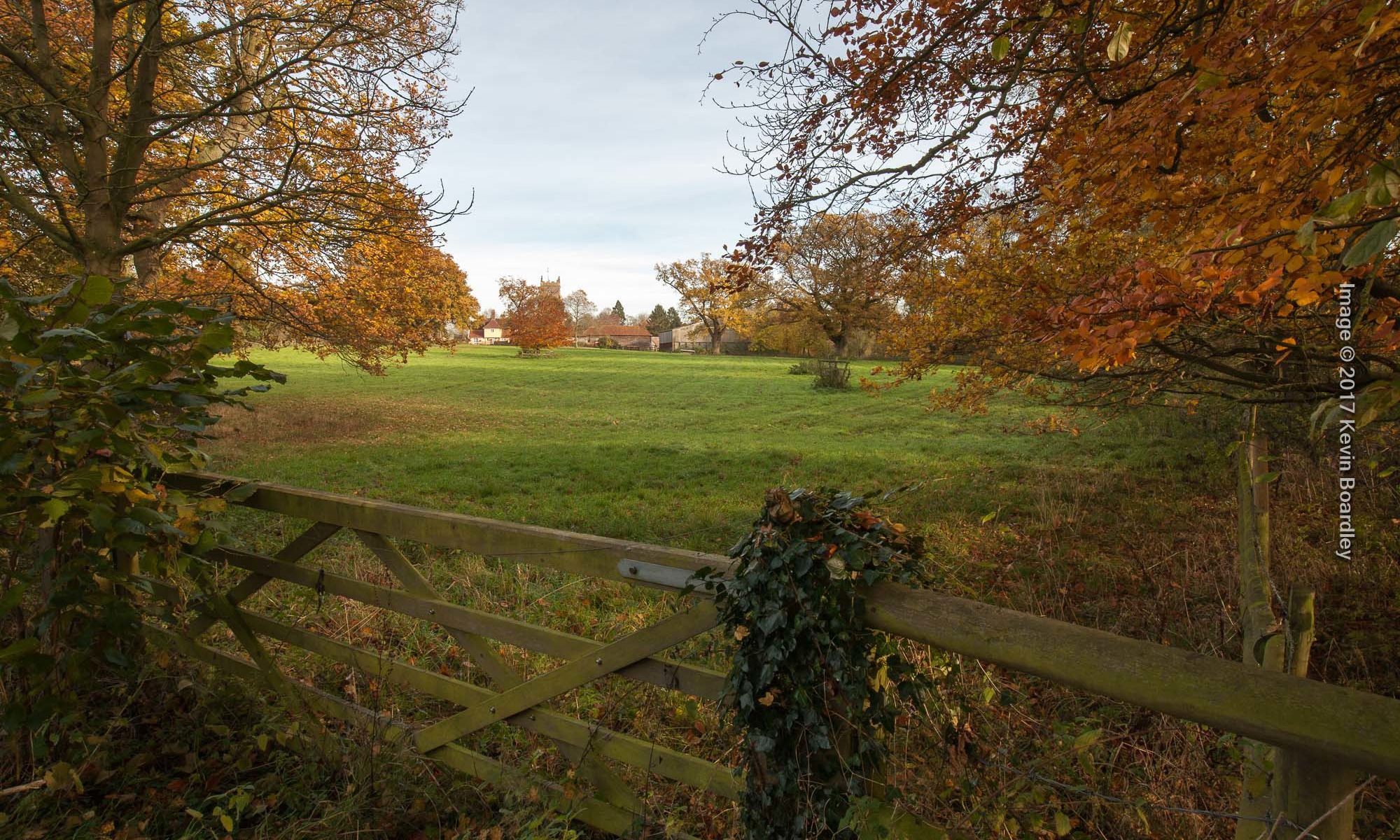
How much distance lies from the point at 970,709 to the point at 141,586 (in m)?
3.22

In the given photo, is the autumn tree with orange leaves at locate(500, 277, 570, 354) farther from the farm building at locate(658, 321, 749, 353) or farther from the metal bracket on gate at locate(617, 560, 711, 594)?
the metal bracket on gate at locate(617, 560, 711, 594)

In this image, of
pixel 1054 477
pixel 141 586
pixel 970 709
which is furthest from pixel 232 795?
pixel 1054 477

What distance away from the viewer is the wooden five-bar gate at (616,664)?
1.33m

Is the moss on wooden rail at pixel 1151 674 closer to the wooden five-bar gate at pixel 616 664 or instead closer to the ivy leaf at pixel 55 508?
the wooden five-bar gate at pixel 616 664

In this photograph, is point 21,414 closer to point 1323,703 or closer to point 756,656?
point 756,656

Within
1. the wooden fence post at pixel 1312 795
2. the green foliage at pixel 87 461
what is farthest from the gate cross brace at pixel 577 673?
the wooden fence post at pixel 1312 795

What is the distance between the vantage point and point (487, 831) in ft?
8.32

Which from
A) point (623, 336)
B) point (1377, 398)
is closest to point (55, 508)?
point (1377, 398)

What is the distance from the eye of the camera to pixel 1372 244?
155 centimetres

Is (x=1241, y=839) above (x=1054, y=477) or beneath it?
above

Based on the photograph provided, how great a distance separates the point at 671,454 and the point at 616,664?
40.1 feet

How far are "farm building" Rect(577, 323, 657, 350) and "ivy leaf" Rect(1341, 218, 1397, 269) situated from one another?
101 m

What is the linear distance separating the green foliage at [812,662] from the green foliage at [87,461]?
7.07ft

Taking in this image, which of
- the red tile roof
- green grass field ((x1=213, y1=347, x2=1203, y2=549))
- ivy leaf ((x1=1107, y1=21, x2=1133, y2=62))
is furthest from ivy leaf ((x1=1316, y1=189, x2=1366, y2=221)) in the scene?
the red tile roof
